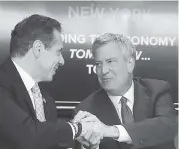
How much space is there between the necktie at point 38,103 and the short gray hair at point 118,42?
15.0 inches

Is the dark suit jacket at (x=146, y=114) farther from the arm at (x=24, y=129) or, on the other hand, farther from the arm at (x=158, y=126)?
the arm at (x=24, y=129)

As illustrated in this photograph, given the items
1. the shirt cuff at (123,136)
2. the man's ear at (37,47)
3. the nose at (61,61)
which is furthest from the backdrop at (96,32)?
the shirt cuff at (123,136)

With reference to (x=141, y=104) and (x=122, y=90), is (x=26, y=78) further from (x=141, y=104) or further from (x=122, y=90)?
(x=141, y=104)

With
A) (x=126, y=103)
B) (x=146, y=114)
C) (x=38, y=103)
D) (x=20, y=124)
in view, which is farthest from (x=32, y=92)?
(x=146, y=114)

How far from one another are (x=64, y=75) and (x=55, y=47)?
0.16 metres

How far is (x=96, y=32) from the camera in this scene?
5.95 feet

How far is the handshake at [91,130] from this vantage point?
1.68 m

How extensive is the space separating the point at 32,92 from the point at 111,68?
1.48 feet

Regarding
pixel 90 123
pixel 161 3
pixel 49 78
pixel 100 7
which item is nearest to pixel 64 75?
pixel 49 78

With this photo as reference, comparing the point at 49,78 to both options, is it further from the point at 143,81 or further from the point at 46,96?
the point at 143,81

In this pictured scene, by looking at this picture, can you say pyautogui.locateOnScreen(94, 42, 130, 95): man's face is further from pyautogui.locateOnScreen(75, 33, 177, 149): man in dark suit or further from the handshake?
the handshake

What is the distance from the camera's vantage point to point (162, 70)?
182 centimetres

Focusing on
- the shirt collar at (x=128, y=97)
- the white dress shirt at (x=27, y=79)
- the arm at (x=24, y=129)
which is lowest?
the arm at (x=24, y=129)

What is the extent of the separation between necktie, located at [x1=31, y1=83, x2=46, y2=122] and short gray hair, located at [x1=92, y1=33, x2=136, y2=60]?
1.25 feet
